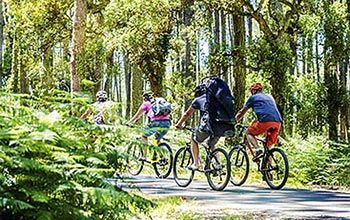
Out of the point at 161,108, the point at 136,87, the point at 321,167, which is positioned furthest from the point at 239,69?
the point at 136,87

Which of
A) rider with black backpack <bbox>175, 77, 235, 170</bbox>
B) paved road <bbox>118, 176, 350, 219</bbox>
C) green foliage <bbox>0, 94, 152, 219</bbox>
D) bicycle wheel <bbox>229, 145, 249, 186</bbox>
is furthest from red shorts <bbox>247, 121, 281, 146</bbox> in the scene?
green foliage <bbox>0, 94, 152, 219</bbox>

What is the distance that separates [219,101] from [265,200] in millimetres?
2096

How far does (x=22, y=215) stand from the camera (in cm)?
425

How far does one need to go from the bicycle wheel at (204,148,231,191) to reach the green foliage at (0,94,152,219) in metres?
6.36

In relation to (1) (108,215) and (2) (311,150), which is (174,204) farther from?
(2) (311,150)

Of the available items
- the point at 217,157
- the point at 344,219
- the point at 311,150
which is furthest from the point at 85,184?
the point at 311,150

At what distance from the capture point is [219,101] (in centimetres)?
1080

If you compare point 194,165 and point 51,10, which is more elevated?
point 51,10

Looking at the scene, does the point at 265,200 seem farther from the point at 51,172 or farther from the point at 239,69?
the point at 239,69

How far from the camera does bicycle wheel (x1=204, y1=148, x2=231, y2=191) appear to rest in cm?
1103

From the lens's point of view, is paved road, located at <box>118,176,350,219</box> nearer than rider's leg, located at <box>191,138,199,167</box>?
Yes

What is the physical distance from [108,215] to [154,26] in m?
17.3

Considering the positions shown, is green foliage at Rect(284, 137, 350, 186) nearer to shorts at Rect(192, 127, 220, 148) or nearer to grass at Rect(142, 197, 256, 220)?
shorts at Rect(192, 127, 220, 148)

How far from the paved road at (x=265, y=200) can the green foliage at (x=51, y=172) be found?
10.9 feet
